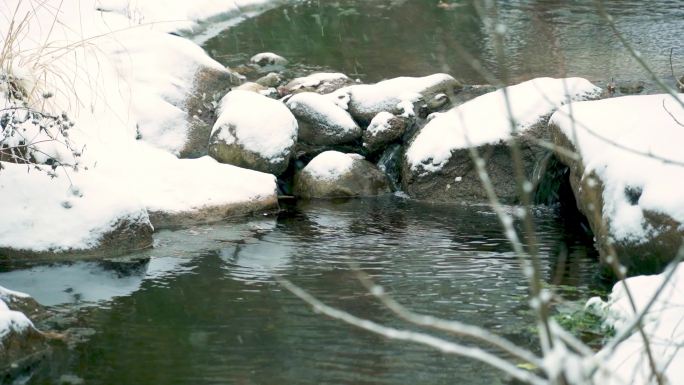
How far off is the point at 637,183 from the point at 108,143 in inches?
197

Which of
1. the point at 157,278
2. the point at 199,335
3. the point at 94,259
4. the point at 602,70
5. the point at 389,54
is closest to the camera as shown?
the point at 199,335

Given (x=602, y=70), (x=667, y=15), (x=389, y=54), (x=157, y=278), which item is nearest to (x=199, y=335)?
(x=157, y=278)

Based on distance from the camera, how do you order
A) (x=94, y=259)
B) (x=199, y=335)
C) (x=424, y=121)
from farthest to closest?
(x=424, y=121) → (x=94, y=259) → (x=199, y=335)

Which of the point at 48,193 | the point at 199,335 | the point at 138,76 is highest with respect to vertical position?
the point at 138,76

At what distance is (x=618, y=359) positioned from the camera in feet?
13.3

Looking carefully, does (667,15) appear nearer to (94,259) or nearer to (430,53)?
(430,53)

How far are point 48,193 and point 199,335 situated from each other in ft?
8.49

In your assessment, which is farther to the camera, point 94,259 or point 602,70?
point 602,70

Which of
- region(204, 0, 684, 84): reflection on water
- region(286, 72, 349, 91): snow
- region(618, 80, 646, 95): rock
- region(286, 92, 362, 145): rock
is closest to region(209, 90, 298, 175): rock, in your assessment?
region(286, 92, 362, 145): rock

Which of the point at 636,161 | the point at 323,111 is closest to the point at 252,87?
the point at 323,111

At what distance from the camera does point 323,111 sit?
9820 millimetres

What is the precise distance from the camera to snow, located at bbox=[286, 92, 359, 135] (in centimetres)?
980

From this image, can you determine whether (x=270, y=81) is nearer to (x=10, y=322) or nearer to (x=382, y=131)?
(x=382, y=131)

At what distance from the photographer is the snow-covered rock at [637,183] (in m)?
5.86
